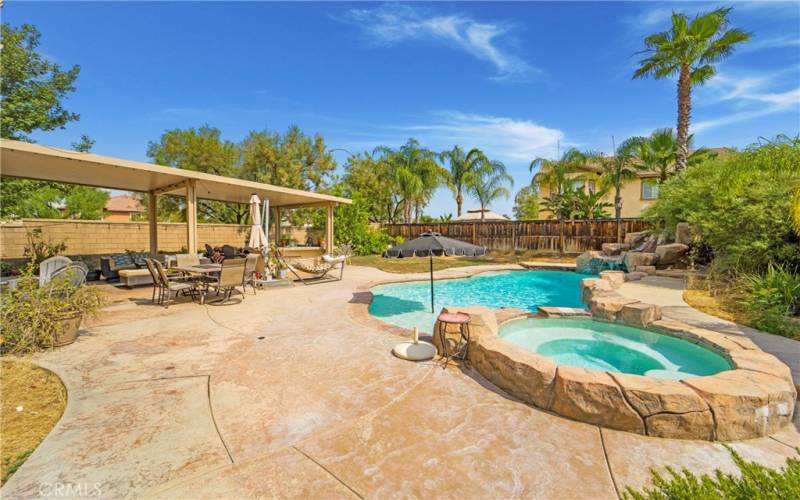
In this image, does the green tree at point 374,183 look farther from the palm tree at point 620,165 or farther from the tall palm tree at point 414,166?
the palm tree at point 620,165

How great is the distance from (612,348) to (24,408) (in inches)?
294

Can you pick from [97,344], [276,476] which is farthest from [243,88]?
[276,476]

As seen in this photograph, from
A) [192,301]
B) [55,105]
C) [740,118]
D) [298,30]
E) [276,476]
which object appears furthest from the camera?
[740,118]

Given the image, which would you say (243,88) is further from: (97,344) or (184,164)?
(97,344)

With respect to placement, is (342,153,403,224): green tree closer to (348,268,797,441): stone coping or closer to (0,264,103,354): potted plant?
(0,264,103,354): potted plant

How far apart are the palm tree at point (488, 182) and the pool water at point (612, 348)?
20654mm

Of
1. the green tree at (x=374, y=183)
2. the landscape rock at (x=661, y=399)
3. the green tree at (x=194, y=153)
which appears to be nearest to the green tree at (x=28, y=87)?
the green tree at (x=194, y=153)

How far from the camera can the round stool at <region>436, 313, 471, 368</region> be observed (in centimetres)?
422

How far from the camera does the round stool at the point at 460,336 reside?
422cm

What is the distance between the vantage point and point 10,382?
3520mm

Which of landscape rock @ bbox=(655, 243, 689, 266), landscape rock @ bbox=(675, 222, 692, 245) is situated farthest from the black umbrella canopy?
landscape rock @ bbox=(675, 222, 692, 245)

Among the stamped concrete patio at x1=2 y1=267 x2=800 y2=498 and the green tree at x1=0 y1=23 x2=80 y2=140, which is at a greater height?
the green tree at x1=0 y1=23 x2=80 y2=140

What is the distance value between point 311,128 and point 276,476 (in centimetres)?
2346

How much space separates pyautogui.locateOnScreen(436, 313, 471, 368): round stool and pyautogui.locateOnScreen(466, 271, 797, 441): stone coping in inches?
28.7
